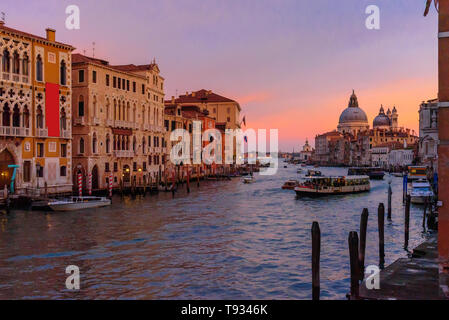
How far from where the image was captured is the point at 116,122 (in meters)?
36.4

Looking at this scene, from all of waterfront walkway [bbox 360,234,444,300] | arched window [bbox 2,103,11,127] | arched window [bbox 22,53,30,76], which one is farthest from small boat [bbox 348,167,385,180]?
waterfront walkway [bbox 360,234,444,300]

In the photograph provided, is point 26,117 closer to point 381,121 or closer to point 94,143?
point 94,143

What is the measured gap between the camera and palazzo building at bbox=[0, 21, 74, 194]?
2625cm

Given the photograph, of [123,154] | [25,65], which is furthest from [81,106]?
[25,65]

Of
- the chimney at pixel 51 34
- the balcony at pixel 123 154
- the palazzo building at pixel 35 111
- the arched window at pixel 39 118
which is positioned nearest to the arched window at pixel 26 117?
the palazzo building at pixel 35 111

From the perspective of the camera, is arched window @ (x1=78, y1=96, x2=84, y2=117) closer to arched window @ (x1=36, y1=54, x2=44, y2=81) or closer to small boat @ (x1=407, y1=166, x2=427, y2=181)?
arched window @ (x1=36, y1=54, x2=44, y2=81)

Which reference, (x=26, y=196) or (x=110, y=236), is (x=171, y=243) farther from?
(x=26, y=196)

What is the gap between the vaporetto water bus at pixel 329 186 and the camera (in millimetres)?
37844

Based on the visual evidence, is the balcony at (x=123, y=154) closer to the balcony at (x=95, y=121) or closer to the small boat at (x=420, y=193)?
the balcony at (x=95, y=121)

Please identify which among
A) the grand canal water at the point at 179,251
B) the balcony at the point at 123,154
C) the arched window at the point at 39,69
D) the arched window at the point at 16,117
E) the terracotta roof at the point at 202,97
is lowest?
the grand canal water at the point at 179,251

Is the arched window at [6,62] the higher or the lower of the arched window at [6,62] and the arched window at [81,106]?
the higher

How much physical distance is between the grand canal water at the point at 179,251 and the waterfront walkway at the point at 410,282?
69.8 inches

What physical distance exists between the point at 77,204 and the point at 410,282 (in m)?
20.3
